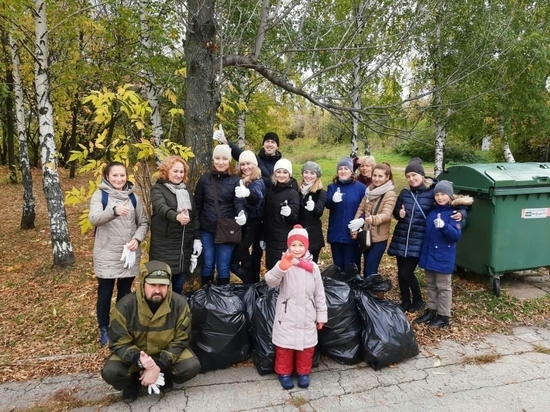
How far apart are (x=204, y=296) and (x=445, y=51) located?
9.16 meters

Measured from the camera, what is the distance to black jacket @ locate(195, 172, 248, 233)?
151 inches

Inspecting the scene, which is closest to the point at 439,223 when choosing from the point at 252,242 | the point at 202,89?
the point at 252,242

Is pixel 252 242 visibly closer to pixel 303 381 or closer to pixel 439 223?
pixel 303 381

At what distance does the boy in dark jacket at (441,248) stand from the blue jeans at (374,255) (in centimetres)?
39

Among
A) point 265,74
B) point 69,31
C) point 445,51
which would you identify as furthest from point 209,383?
point 445,51

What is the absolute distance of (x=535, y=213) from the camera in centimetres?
474

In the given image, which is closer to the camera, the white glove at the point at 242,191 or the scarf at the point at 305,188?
the white glove at the point at 242,191

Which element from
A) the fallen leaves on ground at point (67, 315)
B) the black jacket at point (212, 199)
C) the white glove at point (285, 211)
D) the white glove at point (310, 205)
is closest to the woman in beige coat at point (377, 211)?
the white glove at point (310, 205)

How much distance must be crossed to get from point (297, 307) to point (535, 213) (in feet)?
11.2

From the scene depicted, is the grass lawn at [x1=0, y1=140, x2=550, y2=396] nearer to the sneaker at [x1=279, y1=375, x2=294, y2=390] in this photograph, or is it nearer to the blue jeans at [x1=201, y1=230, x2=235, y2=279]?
the blue jeans at [x1=201, y1=230, x2=235, y2=279]

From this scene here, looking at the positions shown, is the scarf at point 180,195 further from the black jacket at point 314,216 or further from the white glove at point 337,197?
the white glove at point 337,197

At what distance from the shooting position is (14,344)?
378 cm

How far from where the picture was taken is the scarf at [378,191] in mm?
4072

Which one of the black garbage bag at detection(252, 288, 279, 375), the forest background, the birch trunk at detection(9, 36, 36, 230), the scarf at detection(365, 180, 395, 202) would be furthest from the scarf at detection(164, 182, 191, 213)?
the birch trunk at detection(9, 36, 36, 230)
